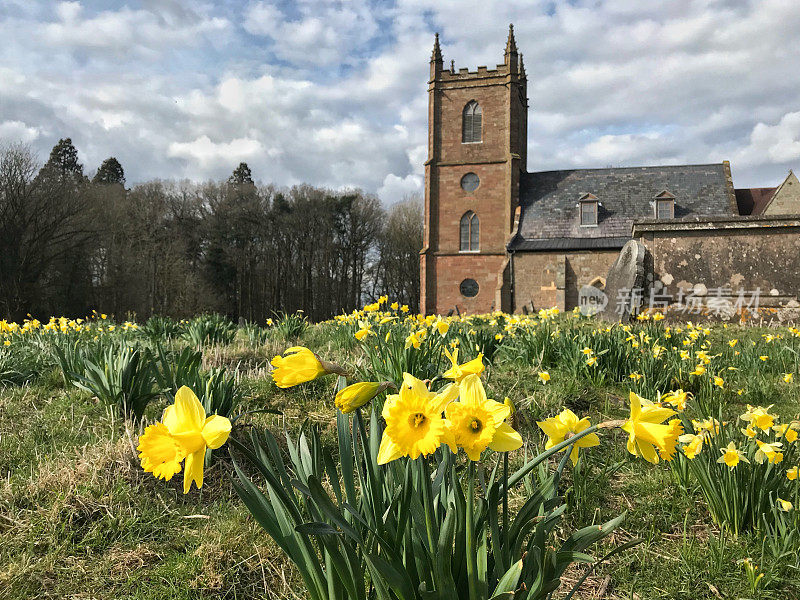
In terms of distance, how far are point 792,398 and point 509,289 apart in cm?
2115

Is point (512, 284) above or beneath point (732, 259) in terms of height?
beneath

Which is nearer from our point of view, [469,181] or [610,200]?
[610,200]

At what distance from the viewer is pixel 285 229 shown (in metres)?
38.0

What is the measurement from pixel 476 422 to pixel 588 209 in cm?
2610

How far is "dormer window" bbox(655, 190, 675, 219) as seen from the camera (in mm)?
24328

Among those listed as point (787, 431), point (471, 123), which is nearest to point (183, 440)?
point (787, 431)

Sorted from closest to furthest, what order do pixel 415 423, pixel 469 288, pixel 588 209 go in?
1. pixel 415 423
2. pixel 588 209
3. pixel 469 288

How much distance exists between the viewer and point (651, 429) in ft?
3.86

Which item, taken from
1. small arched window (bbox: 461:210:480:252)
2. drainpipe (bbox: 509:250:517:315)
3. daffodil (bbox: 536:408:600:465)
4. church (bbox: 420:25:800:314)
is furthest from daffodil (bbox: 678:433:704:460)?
small arched window (bbox: 461:210:480:252)

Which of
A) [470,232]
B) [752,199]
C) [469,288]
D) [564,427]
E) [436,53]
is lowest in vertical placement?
[564,427]

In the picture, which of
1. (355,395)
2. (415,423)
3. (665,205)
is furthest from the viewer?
(665,205)

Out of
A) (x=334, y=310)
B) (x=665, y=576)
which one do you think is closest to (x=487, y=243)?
(x=334, y=310)

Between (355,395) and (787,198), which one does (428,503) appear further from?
(787,198)

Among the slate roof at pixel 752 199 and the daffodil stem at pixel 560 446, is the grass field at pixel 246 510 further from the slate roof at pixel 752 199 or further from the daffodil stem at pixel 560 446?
the slate roof at pixel 752 199
